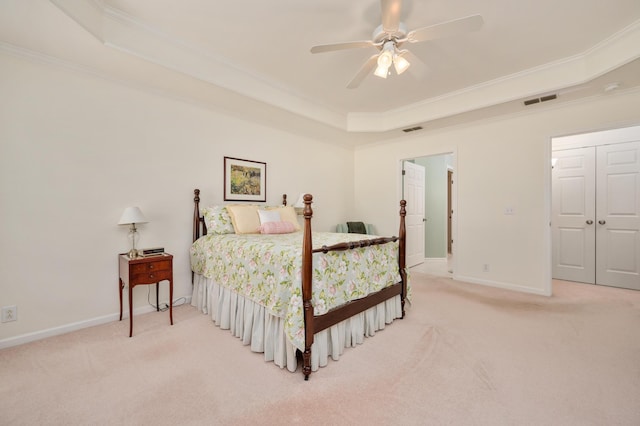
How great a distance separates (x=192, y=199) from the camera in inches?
132

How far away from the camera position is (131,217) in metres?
2.60

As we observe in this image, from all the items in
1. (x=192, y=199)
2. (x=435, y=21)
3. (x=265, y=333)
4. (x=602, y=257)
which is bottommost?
(x=265, y=333)

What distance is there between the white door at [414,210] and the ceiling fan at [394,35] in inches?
118

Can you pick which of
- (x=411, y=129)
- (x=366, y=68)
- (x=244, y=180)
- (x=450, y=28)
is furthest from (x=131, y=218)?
A: (x=411, y=129)

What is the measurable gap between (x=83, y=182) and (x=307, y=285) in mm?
2399

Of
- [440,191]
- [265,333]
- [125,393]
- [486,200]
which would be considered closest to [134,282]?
[125,393]

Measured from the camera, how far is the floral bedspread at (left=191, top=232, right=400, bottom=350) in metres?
1.92

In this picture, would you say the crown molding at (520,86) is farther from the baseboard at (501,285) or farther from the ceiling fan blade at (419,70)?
the baseboard at (501,285)

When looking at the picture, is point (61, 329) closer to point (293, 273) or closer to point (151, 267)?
point (151, 267)

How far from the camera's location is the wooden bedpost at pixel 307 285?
1855mm

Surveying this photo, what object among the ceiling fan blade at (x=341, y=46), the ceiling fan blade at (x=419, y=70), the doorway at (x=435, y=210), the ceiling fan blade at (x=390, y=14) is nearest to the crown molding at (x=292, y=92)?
the ceiling fan blade at (x=419, y=70)

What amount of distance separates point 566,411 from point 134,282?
3249 millimetres

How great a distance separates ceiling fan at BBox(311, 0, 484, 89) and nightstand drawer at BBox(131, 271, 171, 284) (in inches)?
95.4

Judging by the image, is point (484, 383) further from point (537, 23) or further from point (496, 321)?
point (537, 23)
